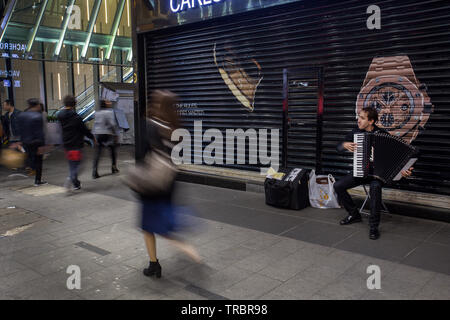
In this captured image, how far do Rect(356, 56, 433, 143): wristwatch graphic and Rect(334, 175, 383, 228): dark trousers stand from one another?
3.93ft

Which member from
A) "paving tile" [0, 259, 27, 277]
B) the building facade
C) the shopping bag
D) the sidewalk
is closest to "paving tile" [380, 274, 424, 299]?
the sidewalk

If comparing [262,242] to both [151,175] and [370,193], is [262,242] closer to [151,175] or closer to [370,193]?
[370,193]

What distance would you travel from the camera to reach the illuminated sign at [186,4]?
7797 mm

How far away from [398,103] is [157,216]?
4.13 meters

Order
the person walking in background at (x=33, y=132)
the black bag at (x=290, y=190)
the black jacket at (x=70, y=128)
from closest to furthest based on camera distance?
the black bag at (x=290, y=190) < the black jacket at (x=70, y=128) < the person walking in background at (x=33, y=132)

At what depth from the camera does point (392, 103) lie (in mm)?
5793

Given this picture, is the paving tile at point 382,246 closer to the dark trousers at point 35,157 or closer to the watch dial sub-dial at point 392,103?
the watch dial sub-dial at point 392,103

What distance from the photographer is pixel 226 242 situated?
4695 millimetres

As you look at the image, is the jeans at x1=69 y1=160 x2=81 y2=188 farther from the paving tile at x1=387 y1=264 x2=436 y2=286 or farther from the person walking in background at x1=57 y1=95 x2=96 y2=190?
the paving tile at x1=387 y1=264 x2=436 y2=286

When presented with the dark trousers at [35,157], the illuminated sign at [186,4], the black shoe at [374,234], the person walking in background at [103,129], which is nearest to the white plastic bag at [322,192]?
the black shoe at [374,234]

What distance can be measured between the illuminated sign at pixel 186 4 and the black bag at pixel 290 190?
12.7 ft

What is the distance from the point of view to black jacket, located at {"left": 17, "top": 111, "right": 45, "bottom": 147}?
26.1 ft

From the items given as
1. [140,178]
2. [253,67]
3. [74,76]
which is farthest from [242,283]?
[74,76]

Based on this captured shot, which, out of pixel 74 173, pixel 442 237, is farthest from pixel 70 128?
pixel 442 237
